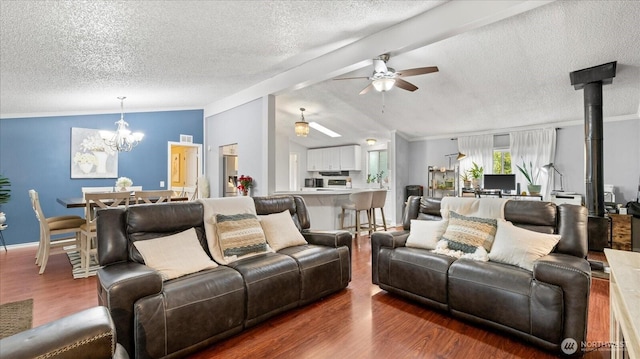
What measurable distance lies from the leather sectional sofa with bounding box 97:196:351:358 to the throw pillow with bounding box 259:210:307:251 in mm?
74

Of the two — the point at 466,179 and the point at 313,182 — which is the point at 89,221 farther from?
the point at 466,179

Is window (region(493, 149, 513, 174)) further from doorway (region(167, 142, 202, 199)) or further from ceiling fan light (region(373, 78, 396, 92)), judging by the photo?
doorway (region(167, 142, 202, 199))

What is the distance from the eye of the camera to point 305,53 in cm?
397

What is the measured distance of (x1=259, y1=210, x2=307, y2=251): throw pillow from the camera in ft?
9.99

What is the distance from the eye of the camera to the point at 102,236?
223 cm

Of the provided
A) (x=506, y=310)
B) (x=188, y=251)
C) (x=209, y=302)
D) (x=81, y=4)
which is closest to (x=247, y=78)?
(x=81, y=4)

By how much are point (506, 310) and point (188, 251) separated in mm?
2474

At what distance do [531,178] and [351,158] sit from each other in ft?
14.6

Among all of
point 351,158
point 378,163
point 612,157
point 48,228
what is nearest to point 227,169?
point 48,228

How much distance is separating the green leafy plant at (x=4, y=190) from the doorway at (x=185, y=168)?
8.00ft

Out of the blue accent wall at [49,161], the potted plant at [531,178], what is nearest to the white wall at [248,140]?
the blue accent wall at [49,161]

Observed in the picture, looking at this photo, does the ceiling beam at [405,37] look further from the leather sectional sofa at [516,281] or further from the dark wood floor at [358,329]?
the dark wood floor at [358,329]

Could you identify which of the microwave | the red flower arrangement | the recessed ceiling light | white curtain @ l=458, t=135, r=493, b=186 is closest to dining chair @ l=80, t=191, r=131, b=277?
the red flower arrangement

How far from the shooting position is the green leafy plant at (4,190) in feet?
16.1
